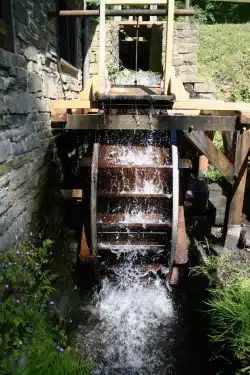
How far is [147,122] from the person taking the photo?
3.39m

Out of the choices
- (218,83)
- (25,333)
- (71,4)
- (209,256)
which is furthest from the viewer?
(218,83)

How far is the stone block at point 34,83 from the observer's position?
304 centimetres

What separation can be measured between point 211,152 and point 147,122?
0.77 m

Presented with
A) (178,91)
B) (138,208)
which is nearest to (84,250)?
(138,208)

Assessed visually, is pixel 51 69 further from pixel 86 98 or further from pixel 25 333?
pixel 25 333

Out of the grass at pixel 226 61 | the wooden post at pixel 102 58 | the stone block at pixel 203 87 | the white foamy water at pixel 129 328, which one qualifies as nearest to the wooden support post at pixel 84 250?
the white foamy water at pixel 129 328

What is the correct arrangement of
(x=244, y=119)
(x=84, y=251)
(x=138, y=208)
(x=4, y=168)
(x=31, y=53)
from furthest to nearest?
(x=138, y=208) < (x=84, y=251) < (x=244, y=119) < (x=31, y=53) < (x=4, y=168)

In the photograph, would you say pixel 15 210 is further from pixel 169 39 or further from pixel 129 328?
pixel 169 39

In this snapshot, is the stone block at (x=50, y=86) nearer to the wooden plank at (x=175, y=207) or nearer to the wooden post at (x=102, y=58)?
the wooden post at (x=102, y=58)

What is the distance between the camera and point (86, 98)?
355cm

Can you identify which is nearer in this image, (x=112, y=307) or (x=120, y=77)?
(x=112, y=307)

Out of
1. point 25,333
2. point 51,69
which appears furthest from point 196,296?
point 51,69

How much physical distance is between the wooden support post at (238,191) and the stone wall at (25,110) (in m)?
2.10

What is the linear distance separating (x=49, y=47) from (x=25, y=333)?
9.64 ft
